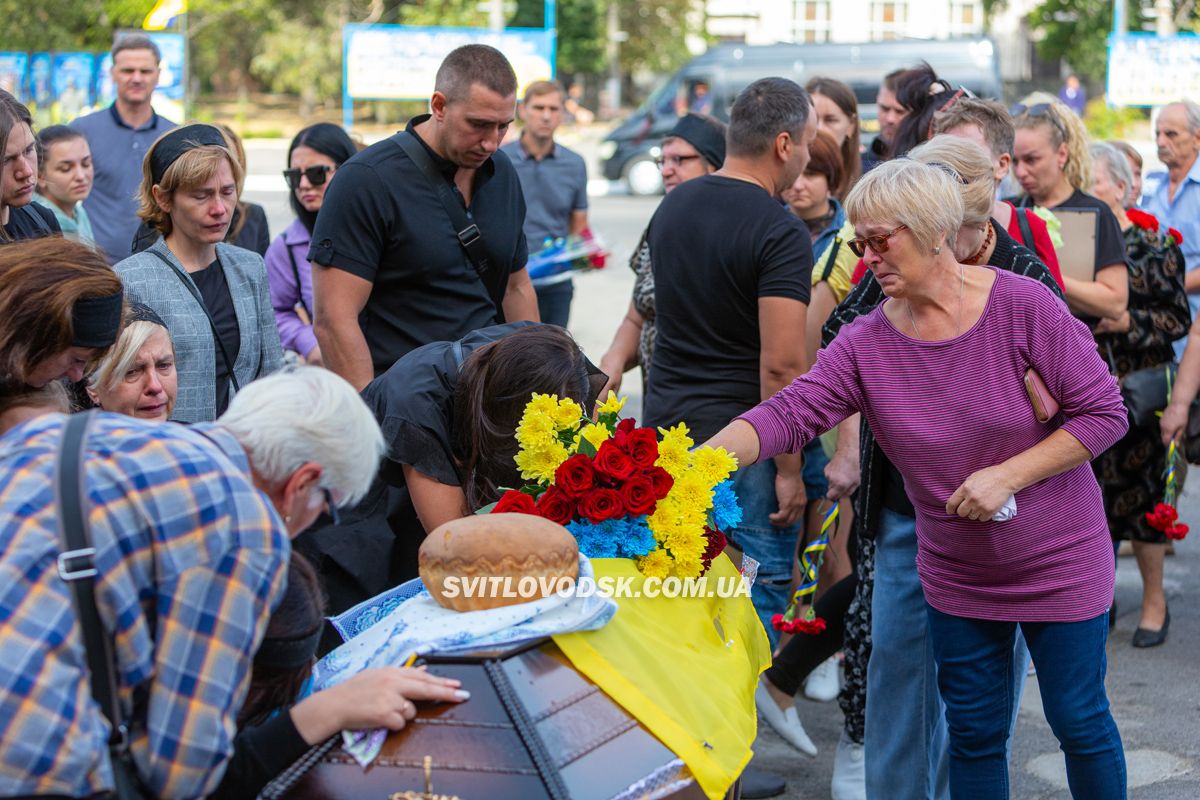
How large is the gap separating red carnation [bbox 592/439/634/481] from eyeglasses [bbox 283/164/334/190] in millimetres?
3371

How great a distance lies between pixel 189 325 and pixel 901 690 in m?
2.30

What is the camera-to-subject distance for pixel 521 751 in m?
2.23

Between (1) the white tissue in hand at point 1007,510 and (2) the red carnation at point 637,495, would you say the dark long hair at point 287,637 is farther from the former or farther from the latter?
(1) the white tissue in hand at point 1007,510

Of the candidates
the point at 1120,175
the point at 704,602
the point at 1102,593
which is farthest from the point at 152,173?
the point at 1120,175

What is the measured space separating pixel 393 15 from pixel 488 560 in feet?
134

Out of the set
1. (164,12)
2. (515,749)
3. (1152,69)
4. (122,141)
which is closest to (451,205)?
(515,749)

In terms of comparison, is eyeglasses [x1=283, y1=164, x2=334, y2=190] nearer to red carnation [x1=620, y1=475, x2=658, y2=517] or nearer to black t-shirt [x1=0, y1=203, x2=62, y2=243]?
black t-shirt [x1=0, y1=203, x2=62, y2=243]

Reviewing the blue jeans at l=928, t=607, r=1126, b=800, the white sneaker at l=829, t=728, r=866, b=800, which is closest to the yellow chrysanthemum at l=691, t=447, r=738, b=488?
the blue jeans at l=928, t=607, r=1126, b=800

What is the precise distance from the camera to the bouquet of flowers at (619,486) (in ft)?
9.43

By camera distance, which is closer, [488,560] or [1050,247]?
[488,560]

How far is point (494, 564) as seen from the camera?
2.52m

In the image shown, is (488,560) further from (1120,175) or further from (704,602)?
(1120,175)

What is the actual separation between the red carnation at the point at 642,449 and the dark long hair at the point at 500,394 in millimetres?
305

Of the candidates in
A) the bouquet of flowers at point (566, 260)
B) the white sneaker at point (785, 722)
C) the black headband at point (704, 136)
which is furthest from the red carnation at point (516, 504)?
the bouquet of flowers at point (566, 260)
